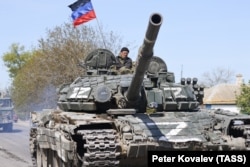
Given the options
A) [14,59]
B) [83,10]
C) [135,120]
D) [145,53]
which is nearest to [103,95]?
[135,120]

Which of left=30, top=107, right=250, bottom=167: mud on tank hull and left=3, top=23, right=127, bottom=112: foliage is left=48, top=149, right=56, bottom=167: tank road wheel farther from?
left=3, top=23, right=127, bottom=112: foliage

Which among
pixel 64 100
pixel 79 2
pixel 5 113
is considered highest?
pixel 79 2

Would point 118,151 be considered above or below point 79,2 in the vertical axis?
below

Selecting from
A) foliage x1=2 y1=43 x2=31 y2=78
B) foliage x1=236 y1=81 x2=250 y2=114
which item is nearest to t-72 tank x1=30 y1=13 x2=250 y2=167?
foliage x1=236 y1=81 x2=250 y2=114

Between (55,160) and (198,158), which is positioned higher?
(198,158)

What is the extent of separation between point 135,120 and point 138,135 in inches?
21.5

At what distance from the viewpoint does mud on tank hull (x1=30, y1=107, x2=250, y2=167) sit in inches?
409

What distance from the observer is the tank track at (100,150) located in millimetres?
10234

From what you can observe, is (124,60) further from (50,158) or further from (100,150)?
(100,150)

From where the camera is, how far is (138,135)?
10773 mm

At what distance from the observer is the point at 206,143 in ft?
36.2

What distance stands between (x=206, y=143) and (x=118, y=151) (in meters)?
1.73

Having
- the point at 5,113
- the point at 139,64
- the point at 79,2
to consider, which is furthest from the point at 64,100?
the point at 5,113

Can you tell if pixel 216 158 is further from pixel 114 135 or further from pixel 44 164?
pixel 44 164
